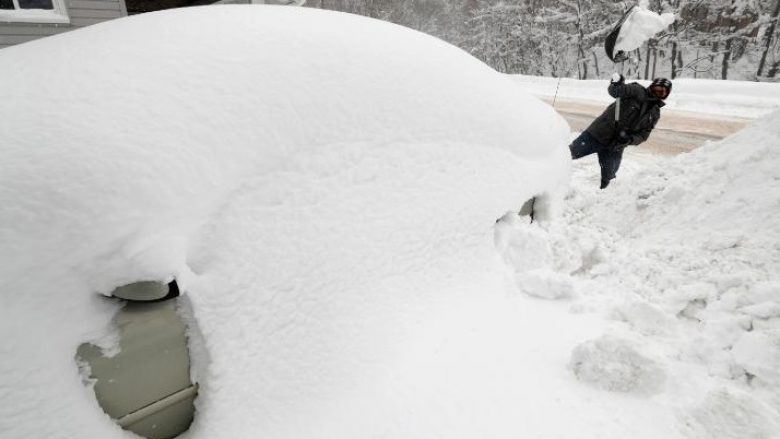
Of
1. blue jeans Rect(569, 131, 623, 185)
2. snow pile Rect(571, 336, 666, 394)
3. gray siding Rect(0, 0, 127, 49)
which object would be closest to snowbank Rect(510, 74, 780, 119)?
blue jeans Rect(569, 131, 623, 185)

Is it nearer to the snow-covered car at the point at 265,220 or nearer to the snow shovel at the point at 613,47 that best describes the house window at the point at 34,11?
the snow-covered car at the point at 265,220

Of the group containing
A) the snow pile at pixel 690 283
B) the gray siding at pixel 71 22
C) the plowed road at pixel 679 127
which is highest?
the gray siding at pixel 71 22

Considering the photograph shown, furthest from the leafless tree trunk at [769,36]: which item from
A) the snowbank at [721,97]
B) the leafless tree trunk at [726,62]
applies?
the snowbank at [721,97]

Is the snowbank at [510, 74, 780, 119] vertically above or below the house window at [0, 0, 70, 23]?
below

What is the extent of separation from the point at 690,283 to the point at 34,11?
26.3 ft

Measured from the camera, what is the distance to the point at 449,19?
84.2 ft

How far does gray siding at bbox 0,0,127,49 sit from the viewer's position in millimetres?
5629

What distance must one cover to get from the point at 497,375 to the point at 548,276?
661mm

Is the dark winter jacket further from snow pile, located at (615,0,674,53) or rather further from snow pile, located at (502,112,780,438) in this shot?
snow pile, located at (502,112,780,438)

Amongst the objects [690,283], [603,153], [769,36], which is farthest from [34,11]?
[769,36]

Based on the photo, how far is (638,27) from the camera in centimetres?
459

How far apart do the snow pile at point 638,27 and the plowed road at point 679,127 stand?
103 inches

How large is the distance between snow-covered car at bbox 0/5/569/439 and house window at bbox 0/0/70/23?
553 centimetres

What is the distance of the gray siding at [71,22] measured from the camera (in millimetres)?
5629
